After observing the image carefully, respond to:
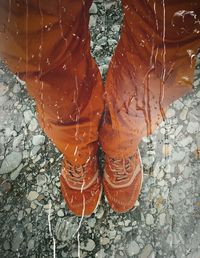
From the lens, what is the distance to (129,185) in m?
1.25

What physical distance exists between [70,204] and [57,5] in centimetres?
45

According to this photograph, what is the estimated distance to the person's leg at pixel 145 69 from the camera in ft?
3.59

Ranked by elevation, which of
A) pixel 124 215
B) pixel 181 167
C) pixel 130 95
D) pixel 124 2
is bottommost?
pixel 124 215

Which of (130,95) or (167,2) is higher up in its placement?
(167,2)

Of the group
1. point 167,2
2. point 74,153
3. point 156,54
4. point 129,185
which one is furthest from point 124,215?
point 167,2

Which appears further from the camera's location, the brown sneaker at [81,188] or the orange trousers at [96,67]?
the brown sneaker at [81,188]

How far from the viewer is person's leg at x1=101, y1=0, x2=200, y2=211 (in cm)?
109

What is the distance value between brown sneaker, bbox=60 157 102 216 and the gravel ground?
0.6 inches

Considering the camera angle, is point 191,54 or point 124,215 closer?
point 191,54

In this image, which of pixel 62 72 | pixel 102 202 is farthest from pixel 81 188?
pixel 62 72

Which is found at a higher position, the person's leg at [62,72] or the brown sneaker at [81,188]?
the person's leg at [62,72]

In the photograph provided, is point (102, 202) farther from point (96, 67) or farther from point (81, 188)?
point (96, 67)

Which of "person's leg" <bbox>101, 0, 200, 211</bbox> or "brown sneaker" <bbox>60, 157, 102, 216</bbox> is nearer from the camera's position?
"person's leg" <bbox>101, 0, 200, 211</bbox>

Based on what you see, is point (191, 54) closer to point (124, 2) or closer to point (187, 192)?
point (124, 2)
